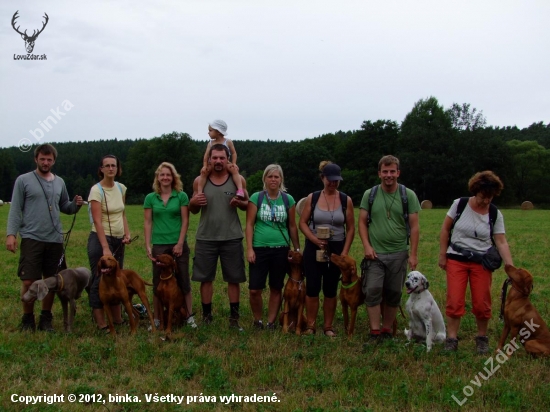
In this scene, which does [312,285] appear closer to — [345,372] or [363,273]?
[363,273]

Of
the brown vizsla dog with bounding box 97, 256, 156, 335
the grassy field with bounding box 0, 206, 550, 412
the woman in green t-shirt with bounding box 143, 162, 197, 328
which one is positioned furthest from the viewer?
the woman in green t-shirt with bounding box 143, 162, 197, 328

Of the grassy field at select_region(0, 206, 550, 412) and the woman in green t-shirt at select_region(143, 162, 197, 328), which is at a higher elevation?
the woman in green t-shirt at select_region(143, 162, 197, 328)

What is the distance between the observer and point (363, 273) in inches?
253

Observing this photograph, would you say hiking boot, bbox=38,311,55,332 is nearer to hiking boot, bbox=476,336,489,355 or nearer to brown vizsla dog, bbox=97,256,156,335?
brown vizsla dog, bbox=97,256,156,335

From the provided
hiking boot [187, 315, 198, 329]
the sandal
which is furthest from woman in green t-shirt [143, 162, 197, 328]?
the sandal

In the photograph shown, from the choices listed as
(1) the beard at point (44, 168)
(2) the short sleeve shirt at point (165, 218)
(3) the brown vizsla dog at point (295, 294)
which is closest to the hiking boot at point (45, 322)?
(2) the short sleeve shirt at point (165, 218)

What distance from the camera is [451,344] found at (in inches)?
238

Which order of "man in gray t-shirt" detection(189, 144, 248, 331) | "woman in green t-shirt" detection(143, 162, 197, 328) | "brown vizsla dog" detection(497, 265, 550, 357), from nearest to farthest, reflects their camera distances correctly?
"brown vizsla dog" detection(497, 265, 550, 357)
"man in gray t-shirt" detection(189, 144, 248, 331)
"woman in green t-shirt" detection(143, 162, 197, 328)

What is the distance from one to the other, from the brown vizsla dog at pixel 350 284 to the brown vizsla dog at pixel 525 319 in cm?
168

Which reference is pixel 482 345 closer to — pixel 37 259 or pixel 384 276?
pixel 384 276

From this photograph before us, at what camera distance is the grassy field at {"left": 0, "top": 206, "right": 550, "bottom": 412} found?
4422 millimetres

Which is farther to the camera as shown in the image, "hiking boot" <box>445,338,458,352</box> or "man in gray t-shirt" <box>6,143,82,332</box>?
"man in gray t-shirt" <box>6,143,82,332</box>

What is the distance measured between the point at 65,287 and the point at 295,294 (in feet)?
9.72

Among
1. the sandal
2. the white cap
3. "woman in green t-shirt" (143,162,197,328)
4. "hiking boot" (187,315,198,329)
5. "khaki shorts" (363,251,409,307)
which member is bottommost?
the sandal
